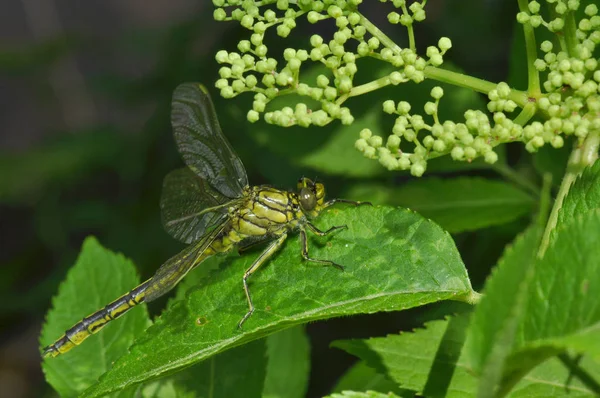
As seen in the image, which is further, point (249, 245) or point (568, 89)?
point (249, 245)

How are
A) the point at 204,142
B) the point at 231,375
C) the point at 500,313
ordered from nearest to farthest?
1. the point at 500,313
2. the point at 231,375
3. the point at 204,142

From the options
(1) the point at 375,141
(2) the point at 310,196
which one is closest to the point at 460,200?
(2) the point at 310,196

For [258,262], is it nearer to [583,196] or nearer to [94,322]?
[94,322]

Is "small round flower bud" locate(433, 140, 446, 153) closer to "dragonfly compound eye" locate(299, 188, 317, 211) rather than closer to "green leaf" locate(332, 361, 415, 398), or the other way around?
"dragonfly compound eye" locate(299, 188, 317, 211)

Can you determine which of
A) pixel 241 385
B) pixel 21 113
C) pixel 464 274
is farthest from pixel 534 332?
pixel 21 113

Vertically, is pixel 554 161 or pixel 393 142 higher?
pixel 393 142

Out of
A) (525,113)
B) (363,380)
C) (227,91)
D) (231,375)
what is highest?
(227,91)

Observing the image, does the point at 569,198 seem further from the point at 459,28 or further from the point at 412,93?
the point at 459,28

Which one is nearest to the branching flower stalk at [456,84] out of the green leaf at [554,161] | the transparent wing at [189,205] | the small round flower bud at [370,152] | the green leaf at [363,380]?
the small round flower bud at [370,152]
